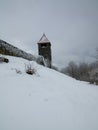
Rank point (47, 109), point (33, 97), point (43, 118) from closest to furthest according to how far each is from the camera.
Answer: point (43, 118)
point (47, 109)
point (33, 97)

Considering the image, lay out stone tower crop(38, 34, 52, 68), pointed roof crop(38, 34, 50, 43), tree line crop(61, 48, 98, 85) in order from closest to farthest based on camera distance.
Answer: stone tower crop(38, 34, 52, 68)
pointed roof crop(38, 34, 50, 43)
tree line crop(61, 48, 98, 85)

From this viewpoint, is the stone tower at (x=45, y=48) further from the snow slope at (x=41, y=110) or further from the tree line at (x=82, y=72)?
the snow slope at (x=41, y=110)

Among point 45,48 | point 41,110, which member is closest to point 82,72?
point 45,48

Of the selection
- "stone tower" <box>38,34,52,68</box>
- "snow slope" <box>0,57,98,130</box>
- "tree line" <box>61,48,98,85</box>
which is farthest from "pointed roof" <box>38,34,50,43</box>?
"snow slope" <box>0,57,98,130</box>

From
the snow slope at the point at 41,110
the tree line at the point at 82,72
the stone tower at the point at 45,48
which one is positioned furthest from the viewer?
the tree line at the point at 82,72

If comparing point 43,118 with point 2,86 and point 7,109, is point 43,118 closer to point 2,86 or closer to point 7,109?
point 7,109

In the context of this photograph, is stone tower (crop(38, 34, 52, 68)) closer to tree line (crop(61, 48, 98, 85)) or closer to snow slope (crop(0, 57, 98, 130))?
tree line (crop(61, 48, 98, 85))

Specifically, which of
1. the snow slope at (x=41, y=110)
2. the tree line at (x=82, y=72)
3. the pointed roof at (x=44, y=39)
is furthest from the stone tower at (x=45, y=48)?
the snow slope at (x=41, y=110)

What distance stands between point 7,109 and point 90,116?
1.50 m

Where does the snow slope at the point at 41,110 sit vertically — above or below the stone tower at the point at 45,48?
below

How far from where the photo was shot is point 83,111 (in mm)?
1999

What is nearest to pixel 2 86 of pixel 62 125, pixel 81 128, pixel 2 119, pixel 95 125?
pixel 2 119

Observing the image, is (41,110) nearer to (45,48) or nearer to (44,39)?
(45,48)

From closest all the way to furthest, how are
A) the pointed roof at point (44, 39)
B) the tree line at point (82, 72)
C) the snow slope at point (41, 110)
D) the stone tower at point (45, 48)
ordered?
the snow slope at point (41, 110), the stone tower at point (45, 48), the pointed roof at point (44, 39), the tree line at point (82, 72)
